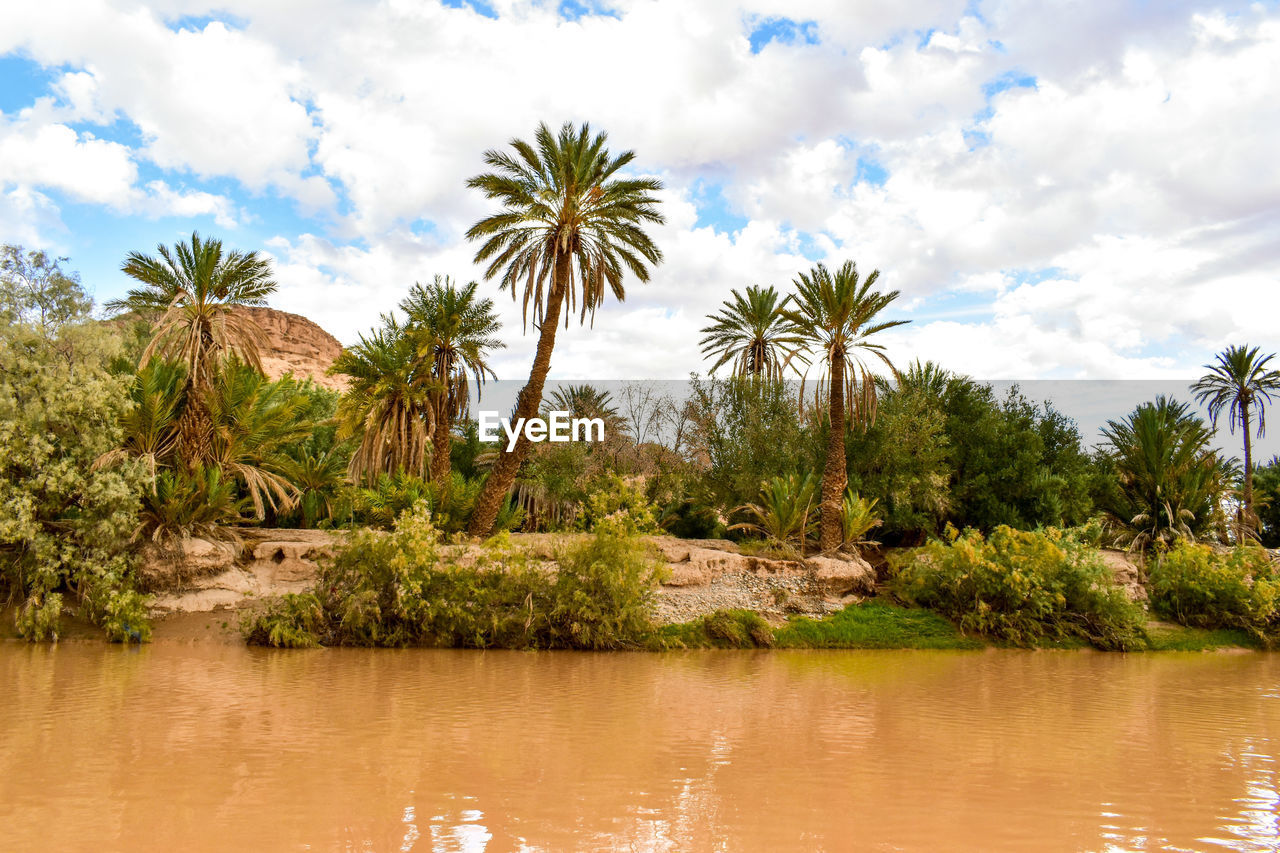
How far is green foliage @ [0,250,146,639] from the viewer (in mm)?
17234

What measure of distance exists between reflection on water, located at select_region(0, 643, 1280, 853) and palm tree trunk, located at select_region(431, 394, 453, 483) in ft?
38.2

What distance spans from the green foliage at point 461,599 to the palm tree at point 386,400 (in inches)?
341

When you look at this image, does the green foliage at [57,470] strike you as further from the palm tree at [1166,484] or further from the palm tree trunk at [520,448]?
the palm tree at [1166,484]

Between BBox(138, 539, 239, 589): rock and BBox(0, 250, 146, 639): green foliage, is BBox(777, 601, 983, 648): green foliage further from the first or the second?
BBox(0, 250, 146, 639): green foliage

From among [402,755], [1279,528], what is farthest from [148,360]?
[1279,528]

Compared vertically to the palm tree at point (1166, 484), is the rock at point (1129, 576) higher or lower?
lower

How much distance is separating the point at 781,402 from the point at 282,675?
21167 mm

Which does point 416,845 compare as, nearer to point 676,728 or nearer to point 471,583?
point 676,728

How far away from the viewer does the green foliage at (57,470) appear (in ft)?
56.5

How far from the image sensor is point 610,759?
857 cm

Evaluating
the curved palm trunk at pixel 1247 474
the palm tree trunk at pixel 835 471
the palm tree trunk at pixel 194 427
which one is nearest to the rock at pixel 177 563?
the palm tree trunk at pixel 194 427

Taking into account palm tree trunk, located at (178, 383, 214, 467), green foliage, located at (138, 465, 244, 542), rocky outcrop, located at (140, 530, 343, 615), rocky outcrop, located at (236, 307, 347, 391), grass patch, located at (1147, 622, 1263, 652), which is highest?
rocky outcrop, located at (236, 307, 347, 391)

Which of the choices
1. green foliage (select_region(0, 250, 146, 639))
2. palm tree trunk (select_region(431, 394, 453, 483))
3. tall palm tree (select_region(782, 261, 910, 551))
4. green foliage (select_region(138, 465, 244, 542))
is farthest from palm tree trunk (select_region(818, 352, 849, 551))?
green foliage (select_region(0, 250, 146, 639))

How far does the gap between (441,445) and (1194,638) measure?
870 inches
